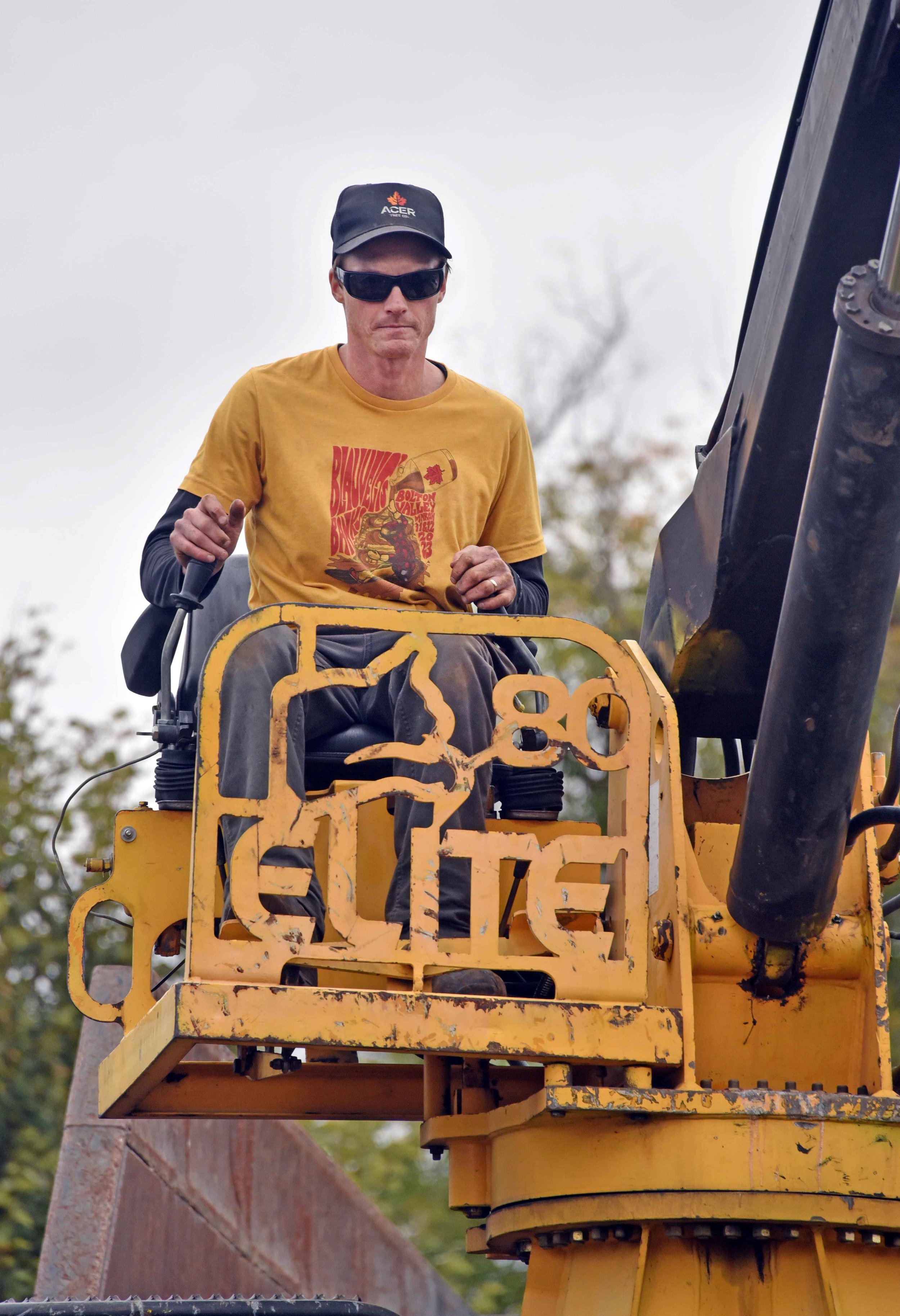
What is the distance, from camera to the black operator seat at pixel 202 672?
372 centimetres

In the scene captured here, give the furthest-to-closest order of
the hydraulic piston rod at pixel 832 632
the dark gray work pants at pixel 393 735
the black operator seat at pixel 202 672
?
the black operator seat at pixel 202 672 → the dark gray work pants at pixel 393 735 → the hydraulic piston rod at pixel 832 632

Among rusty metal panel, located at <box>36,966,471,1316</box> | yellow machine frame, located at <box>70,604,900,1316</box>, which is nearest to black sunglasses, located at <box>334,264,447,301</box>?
yellow machine frame, located at <box>70,604,900,1316</box>

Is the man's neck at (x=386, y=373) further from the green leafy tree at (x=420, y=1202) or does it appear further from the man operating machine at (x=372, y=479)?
the green leafy tree at (x=420, y=1202)

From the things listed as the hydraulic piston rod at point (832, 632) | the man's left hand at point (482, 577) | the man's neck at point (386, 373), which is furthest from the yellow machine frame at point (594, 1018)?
the man's neck at point (386, 373)

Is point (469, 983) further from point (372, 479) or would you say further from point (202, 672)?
point (372, 479)

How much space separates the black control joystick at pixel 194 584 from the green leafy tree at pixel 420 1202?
817 cm

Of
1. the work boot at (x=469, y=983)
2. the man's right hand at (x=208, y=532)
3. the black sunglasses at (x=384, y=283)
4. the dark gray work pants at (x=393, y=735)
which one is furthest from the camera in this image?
the black sunglasses at (x=384, y=283)

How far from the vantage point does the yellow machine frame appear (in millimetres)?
2932

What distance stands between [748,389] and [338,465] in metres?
0.97

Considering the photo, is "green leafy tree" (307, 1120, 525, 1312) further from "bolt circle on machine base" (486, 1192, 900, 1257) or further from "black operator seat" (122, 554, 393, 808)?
"bolt circle on machine base" (486, 1192, 900, 1257)

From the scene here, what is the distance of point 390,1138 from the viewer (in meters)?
13.5

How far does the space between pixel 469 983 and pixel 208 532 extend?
1.13 m

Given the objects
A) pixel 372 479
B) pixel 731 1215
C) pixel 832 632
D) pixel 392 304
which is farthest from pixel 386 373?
pixel 731 1215

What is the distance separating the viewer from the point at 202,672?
3434 mm
